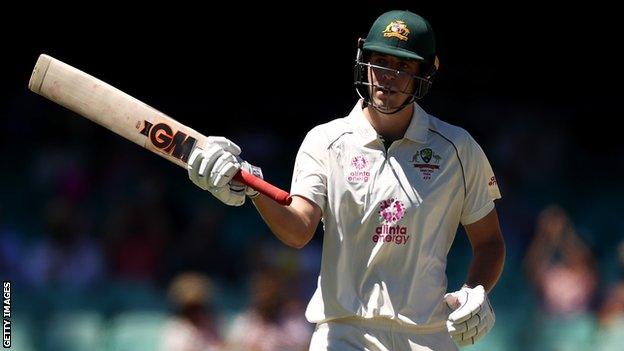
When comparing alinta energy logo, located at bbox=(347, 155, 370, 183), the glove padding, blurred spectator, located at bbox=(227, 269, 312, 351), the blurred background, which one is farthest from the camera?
the blurred background

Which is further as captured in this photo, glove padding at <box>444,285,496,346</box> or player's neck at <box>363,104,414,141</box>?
player's neck at <box>363,104,414,141</box>

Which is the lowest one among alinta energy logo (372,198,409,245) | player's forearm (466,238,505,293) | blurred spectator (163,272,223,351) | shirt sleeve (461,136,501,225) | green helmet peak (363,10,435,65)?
blurred spectator (163,272,223,351)

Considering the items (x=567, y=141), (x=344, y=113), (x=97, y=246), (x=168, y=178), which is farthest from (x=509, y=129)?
(x=97, y=246)

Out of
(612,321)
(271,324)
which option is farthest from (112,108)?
(612,321)

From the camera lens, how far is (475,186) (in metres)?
3.45

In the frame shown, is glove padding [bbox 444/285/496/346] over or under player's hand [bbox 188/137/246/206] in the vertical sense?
under

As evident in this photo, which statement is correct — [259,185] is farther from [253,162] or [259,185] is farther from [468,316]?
[253,162]

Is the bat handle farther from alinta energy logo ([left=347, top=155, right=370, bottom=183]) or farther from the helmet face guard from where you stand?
the helmet face guard

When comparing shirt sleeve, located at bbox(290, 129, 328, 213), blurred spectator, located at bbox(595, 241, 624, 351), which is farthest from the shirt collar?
blurred spectator, located at bbox(595, 241, 624, 351)

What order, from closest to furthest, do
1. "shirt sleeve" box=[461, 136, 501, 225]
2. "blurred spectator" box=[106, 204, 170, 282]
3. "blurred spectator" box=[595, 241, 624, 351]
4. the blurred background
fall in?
"shirt sleeve" box=[461, 136, 501, 225] < "blurred spectator" box=[595, 241, 624, 351] < the blurred background < "blurred spectator" box=[106, 204, 170, 282]

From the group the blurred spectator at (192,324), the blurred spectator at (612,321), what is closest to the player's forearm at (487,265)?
the blurred spectator at (192,324)

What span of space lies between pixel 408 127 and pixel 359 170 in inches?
7.8

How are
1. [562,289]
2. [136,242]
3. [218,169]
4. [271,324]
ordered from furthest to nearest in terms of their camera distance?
[136,242], [562,289], [271,324], [218,169]

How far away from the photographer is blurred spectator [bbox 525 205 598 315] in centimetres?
→ 610
